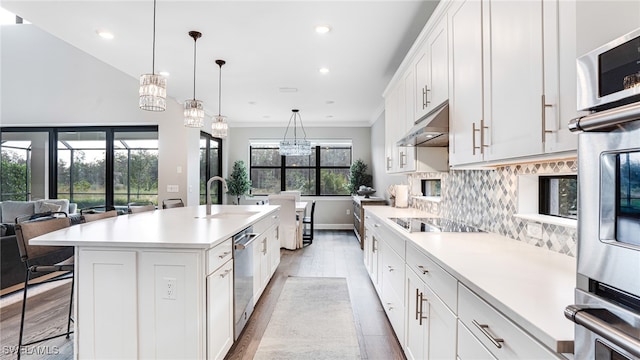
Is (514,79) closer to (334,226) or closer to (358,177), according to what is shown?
(358,177)

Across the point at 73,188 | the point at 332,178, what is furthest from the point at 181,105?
the point at 332,178

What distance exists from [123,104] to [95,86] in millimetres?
690

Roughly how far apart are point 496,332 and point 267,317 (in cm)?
224

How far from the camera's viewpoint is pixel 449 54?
6.72 feet

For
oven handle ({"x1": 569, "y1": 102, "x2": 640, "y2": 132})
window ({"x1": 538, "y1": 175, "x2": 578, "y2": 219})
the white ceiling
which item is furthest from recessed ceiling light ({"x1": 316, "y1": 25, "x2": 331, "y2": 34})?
oven handle ({"x1": 569, "y1": 102, "x2": 640, "y2": 132})

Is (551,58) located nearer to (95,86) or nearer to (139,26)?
(139,26)

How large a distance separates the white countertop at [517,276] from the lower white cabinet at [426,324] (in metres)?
0.22

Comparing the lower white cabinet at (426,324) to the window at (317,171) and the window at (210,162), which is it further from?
the window at (317,171)

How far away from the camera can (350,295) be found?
11.1 feet

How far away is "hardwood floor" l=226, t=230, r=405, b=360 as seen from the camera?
2311mm

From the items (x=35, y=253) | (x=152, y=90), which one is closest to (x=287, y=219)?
(x=152, y=90)

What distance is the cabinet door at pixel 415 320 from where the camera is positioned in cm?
168

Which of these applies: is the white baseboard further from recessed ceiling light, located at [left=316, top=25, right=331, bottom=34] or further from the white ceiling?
recessed ceiling light, located at [left=316, top=25, right=331, bottom=34]

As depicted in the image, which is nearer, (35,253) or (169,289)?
(169,289)
